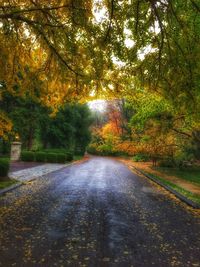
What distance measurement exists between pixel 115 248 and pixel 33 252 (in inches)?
65.8

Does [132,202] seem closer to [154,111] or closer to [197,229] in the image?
[197,229]

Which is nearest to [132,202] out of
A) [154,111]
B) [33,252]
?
[33,252]

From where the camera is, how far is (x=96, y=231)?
8195 millimetres

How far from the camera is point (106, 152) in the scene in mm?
77312

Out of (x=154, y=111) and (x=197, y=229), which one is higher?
(x=154, y=111)

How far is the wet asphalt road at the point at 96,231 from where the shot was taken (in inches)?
247

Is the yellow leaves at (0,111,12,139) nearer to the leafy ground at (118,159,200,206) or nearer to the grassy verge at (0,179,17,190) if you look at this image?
the grassy verge at (0,179,17,190)

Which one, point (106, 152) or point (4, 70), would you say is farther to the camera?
point (106, 152)

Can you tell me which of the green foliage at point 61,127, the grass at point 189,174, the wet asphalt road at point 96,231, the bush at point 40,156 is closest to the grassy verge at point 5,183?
the wet asphalt road at point 96,231

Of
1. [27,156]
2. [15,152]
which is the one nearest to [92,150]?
[15,152]

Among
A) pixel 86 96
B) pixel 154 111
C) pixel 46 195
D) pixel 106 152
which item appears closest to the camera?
pixel 86 96

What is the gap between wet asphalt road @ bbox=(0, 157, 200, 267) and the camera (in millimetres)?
6285

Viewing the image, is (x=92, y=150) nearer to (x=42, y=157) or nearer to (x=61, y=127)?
(x=61, y=127)

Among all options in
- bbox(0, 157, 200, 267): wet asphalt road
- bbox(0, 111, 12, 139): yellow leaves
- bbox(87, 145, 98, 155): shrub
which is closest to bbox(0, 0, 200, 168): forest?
bbox(0, 111, 12, 139): yellow leaves
